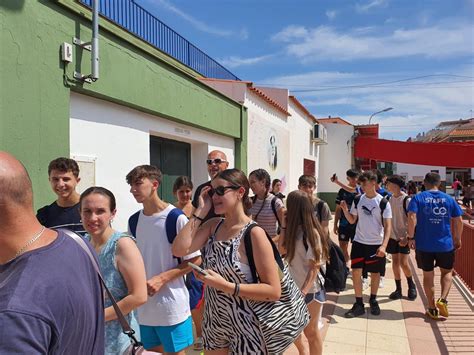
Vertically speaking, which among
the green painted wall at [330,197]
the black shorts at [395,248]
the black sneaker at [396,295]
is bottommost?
the black sneaker at [396,295]

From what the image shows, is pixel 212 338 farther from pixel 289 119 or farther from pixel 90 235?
pixel 289 119

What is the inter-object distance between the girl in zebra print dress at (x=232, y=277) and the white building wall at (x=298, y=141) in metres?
11.9

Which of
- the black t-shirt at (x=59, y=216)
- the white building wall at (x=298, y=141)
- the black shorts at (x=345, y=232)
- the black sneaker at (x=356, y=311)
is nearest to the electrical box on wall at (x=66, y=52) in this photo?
the black t-shirt at (x=59, y=216)

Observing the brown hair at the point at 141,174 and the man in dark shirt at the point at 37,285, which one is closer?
the man in dark shirt at the point at 37,285

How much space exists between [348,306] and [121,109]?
4187mm

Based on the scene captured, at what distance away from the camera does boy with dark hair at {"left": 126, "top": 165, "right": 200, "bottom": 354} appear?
8.90 ft

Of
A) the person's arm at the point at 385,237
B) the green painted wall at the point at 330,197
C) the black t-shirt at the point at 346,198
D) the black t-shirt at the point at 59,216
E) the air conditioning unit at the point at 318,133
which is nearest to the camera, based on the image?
the black t-shirt at the point at 59,216

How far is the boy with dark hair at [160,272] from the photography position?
8.90 feet

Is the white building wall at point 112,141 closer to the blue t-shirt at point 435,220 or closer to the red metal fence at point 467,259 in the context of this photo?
the blue t-shirt at point 435,220

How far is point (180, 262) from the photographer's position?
9.31ft

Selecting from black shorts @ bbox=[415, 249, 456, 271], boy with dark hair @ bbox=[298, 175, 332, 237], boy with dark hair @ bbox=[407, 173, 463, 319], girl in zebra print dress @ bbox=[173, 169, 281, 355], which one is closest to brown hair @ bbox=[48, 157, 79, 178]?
girl in zebra print dress @ bbox=[173, 169, 281, 355]

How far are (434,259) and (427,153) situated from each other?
6208 millimetres

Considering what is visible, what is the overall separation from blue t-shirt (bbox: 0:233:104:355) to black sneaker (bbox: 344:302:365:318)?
454 cm

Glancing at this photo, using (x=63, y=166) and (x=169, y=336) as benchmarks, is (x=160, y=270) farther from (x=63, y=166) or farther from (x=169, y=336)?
(x=63, y=166)
